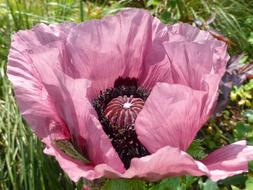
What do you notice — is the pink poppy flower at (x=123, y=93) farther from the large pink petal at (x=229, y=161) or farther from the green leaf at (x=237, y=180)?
the green leaf at (x=237, y=180)

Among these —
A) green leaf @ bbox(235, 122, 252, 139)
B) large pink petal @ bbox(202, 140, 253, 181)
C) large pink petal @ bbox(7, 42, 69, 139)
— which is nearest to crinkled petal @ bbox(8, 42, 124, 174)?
large pink petal @ bbox(7, 42, 69, 139)

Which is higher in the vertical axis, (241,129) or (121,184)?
(121,184)

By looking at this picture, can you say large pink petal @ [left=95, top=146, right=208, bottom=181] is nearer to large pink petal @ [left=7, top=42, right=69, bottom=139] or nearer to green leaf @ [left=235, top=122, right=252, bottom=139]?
large pink petal @ [left=7, top=42, right=69, bottom=139]

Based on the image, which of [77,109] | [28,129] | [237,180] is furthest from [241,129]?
[77,109]

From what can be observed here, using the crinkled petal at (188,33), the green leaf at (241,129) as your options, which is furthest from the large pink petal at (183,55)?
the green leaf at (241,129)

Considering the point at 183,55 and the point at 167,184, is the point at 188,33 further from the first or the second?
the point at 167,184

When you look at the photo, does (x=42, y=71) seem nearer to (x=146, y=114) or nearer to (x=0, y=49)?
→ (x=146, y=114)
